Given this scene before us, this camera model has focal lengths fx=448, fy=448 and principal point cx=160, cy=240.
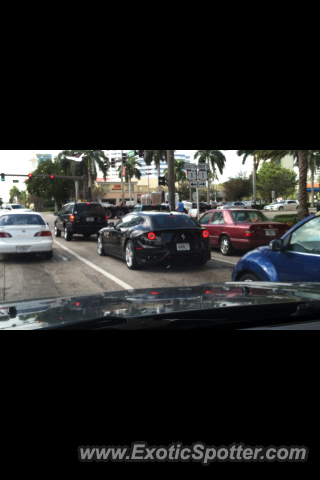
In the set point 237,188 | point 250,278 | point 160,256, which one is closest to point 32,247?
point 160,256

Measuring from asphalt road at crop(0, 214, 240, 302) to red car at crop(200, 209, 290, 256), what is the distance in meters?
0.50

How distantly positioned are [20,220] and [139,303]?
1143 cm

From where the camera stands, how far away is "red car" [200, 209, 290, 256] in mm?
12898

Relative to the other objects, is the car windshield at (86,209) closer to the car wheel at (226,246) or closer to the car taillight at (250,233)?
the car wheel at (226,246)

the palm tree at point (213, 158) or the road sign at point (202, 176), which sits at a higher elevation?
the palm tree at point (213, 158)

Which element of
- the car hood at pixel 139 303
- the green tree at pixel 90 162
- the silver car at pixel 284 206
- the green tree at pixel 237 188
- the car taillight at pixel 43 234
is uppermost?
the green tree at pixel 90 162

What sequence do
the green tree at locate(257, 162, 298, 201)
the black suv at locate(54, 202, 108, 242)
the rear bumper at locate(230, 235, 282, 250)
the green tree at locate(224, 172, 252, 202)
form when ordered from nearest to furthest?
the rear bumper at locate(230, 235, 282, 250)
the black suv at locate(54, 202, 108, 242)
the green tree at locate(224, 172, 252, 202)
the green tree at locate(257, 162, 298, 201)

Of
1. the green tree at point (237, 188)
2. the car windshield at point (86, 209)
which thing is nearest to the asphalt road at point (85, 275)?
the car windshield at point (86, 209)

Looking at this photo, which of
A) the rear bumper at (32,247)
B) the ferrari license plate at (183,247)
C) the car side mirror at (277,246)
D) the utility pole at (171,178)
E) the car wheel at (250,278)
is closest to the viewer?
the car side mirror at (277,246)

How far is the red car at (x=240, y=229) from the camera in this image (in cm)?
1290

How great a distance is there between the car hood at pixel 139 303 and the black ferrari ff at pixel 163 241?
665 centimetres

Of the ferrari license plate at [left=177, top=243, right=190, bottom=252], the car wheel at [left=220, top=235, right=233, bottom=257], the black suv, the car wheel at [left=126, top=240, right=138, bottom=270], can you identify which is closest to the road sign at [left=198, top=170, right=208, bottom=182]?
the black suv

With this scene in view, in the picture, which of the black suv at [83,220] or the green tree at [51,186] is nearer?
the black suv at [83,220]

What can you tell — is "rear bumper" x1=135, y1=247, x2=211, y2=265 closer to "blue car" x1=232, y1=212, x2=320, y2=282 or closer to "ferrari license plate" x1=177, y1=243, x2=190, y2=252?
"ferrari license plate" x1=177, y1=243, x2=190, y2=252
